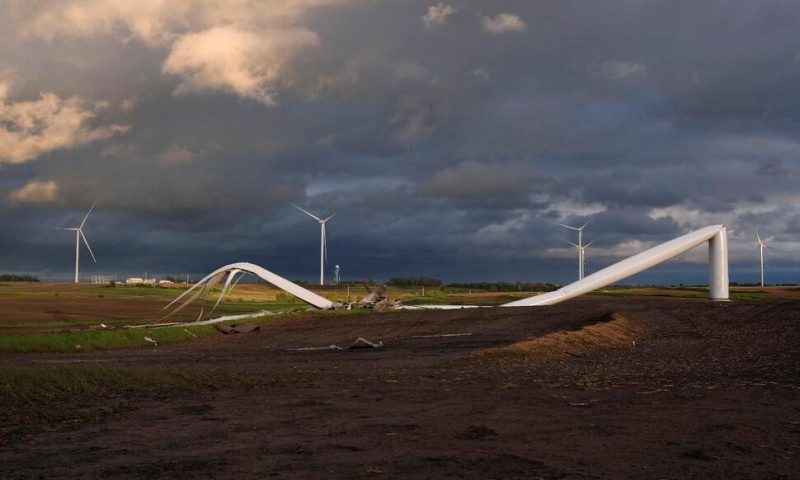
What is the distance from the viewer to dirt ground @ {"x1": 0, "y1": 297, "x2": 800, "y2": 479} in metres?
8.78

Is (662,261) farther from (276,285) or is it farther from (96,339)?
(96,339)

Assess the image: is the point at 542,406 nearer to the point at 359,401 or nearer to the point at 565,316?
the point at 359,401

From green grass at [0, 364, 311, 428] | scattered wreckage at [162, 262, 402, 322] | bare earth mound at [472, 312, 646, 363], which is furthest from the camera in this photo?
scattered wreckage at [162, 262, 402, 322]

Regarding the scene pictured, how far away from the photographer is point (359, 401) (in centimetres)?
1405

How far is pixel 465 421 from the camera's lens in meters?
11.5

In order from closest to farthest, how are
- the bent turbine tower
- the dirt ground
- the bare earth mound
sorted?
the dirt ground, the bare earth mound, the bent turbine tower

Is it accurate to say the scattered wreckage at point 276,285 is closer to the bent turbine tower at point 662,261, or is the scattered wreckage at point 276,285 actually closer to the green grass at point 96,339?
the green grass at point 96,339

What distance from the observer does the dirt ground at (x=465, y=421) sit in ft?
28.8

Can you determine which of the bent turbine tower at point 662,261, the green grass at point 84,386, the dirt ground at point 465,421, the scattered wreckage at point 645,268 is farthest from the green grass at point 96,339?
the bent turbine tower at point 662,261

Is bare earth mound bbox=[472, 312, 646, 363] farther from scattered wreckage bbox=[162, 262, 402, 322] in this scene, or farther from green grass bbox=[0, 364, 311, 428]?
scattered wreckage bbox=[162, 262, 402, 322]

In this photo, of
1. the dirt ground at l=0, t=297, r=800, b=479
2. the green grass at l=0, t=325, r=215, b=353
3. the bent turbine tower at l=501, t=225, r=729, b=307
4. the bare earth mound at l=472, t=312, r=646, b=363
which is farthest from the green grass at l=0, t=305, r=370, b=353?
the bare earth mound at l=472, t=312, r=646, b=363

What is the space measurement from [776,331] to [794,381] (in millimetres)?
12441

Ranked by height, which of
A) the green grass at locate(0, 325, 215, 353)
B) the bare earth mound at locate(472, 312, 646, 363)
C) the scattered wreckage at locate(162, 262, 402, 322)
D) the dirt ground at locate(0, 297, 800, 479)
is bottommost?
the green grass at locate(0, 325, 215, 353)

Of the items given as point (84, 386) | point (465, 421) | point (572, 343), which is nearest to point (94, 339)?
point (84, 386)
